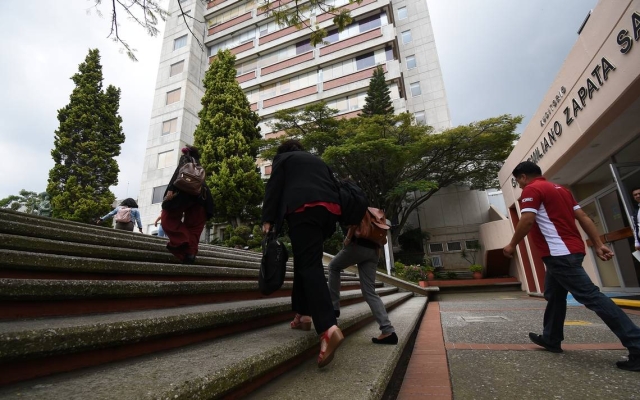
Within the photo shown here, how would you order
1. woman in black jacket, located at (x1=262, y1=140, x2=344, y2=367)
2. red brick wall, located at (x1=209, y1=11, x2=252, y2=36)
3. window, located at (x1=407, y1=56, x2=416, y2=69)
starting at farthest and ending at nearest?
1. red brick wall, located at (x1=209, y1=11, x2=252, y2=36)
2. window, located at (x1=407, y1=56, x2=416, y2=69)
3. woman in black jacket, located at (x1=262, y1=140, x2=344, y2=367)

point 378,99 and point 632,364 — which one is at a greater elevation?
point 378,99

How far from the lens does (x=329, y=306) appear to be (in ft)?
6.66

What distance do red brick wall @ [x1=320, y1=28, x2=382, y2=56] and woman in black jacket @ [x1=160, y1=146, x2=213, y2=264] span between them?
23.2 metres

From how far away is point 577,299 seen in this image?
247 cm

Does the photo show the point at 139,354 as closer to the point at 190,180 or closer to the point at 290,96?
the point at 190,180

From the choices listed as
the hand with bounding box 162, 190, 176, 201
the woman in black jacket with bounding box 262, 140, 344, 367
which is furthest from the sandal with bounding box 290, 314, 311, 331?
the hand with bounding box 162, 190, 176, 201

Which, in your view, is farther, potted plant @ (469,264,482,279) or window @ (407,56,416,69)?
window @ (407,56,416,69)

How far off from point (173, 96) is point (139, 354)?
26796mm

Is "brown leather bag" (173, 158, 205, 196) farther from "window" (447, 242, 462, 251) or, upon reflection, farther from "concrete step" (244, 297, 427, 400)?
"window" (447, 242, 462, 251)

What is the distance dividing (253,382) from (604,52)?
23.0 feet

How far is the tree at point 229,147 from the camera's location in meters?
15.7

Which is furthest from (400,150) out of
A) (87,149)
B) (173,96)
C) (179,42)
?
(179,42)

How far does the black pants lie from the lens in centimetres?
203

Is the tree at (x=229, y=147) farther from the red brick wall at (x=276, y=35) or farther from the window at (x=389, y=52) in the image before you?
the window at (x=389, y=52)
